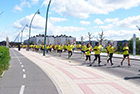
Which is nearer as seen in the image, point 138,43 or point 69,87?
point 69,87

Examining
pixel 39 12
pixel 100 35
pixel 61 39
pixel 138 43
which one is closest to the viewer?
pixel 39 12

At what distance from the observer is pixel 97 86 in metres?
6.24

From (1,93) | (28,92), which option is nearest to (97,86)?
(28,92)

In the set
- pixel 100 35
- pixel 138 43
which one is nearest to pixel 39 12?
pixel 100 35

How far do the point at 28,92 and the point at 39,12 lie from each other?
24362 mm

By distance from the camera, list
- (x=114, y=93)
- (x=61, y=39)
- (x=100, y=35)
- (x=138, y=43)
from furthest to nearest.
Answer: (x=61, y=39) < (x=138, y=43) < (x=100, y=35) < (x=114, y=93)

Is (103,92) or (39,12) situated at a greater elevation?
(39,12)

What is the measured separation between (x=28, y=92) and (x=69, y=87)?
1412 millimetres

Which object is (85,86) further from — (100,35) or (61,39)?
(61,39)

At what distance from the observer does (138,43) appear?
71.8 meters

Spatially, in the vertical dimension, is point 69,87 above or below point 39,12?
below

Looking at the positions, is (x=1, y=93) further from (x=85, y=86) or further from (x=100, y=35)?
(x=100, y=35)

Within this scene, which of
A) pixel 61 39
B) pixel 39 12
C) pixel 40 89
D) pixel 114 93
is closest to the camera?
pixel 114 93

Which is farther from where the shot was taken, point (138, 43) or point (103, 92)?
point (138, 43)
